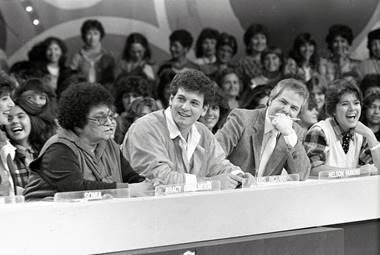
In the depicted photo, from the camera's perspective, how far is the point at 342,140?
407cm

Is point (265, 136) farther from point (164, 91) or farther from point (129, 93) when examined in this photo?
point (129, 93)

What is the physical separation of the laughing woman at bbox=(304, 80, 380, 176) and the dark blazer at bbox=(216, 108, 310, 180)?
0.21 meters

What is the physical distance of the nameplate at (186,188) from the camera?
3141 millimetres

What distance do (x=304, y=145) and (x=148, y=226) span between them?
3.79 ft

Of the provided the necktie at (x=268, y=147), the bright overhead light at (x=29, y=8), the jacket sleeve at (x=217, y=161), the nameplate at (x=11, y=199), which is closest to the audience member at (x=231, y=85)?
the necktie at (x=268, y=147)

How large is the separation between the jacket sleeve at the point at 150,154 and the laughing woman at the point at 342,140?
883 mm

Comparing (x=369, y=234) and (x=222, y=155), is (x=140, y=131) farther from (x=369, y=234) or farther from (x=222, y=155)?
(x=369, y=234)

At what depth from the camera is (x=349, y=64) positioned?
18.1ft

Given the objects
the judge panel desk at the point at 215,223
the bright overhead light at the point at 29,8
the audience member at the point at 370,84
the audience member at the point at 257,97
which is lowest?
the judge panel desk at the point at 215,223

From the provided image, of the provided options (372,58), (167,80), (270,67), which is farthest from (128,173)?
(372,58)

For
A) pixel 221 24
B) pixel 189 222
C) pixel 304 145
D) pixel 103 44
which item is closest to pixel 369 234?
pixel 304 145

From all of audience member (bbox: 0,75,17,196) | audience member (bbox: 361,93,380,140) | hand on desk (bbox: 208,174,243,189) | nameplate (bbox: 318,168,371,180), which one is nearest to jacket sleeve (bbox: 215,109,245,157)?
hand on desk (bbox: 208,174,243,189)

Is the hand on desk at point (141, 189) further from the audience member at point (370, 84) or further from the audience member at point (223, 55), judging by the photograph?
the audience member at point (370, 84)

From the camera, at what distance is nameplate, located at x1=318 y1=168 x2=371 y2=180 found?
3912 millimetres
